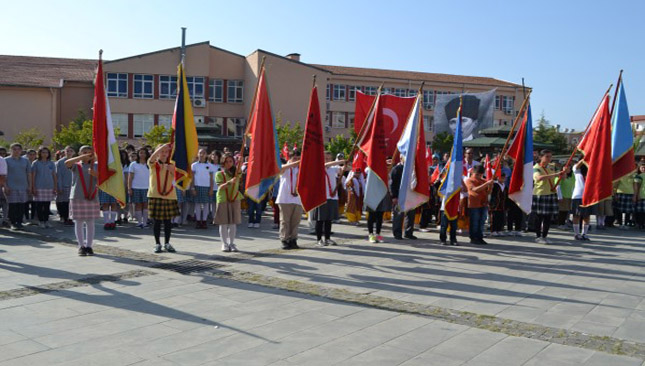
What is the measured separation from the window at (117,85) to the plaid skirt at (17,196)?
3711 centimetres

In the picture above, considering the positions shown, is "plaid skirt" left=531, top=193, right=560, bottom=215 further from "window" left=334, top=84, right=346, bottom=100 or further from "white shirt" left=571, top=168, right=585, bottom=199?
"window" left=334, top=84, right=346, bottom=100

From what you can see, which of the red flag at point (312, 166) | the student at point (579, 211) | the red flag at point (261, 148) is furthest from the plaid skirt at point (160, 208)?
the student at point (579, 211)

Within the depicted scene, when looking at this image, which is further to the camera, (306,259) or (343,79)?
(343,79)

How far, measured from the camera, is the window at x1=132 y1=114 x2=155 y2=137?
49844 mm

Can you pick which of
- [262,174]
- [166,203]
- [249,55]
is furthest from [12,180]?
[249,55]

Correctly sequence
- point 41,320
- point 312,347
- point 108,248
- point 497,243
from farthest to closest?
point 497,243 → point 108,248 → point 41,320 → point 312,347

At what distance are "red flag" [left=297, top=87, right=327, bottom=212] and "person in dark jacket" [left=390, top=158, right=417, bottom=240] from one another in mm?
2331

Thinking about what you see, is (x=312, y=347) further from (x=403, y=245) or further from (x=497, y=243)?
(x=497, y=243)

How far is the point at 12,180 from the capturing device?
43.5ft

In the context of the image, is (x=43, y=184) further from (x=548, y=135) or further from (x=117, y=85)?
(x=548, y=135)

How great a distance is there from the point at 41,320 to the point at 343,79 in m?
58.5

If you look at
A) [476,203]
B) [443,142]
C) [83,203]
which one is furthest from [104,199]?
[443,142]

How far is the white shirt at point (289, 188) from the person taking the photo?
428 inches

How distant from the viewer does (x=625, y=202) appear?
16.8 m
